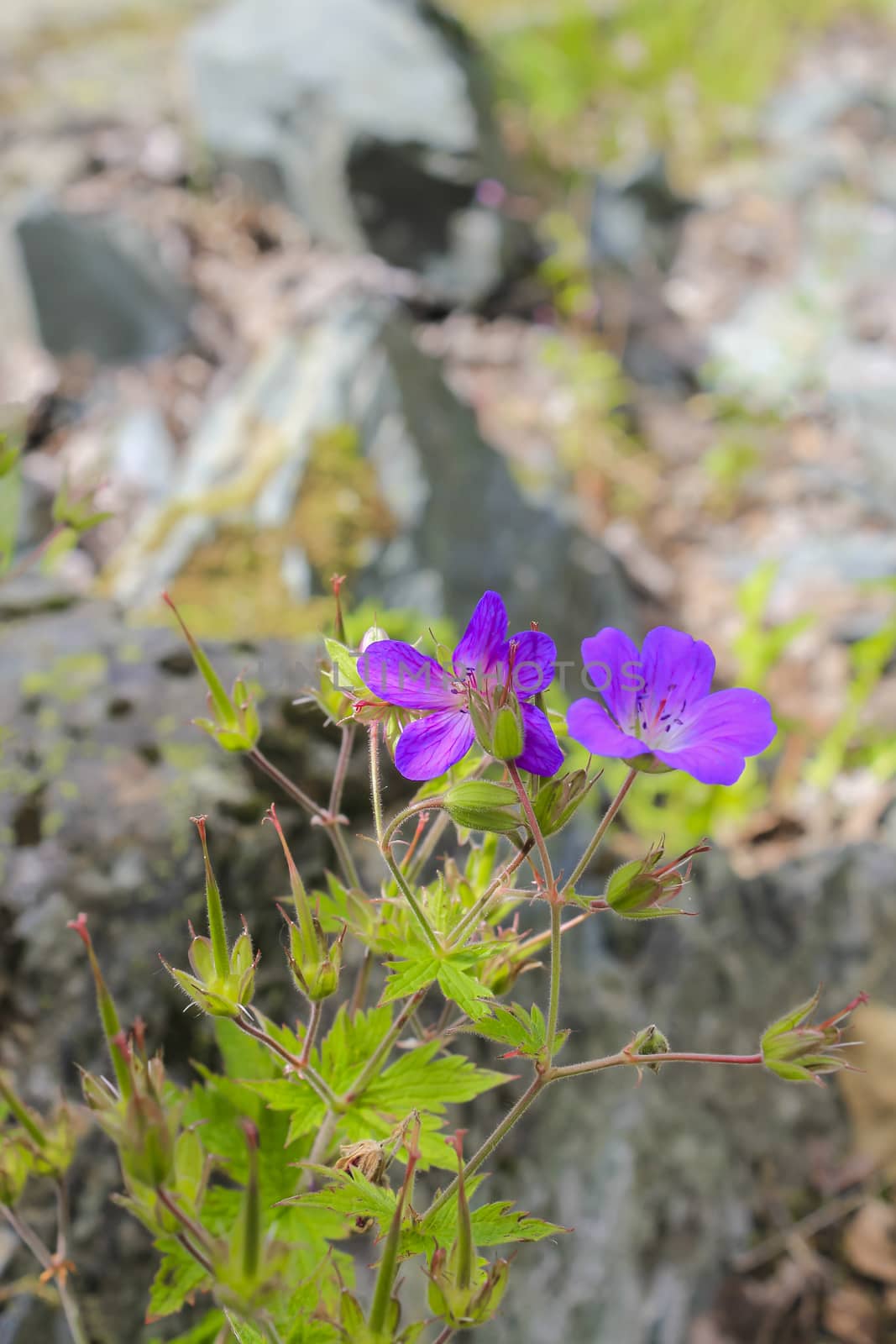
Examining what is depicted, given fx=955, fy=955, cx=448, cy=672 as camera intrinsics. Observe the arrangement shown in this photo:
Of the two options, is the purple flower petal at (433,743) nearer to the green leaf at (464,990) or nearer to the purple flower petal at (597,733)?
the purple flower petal at (597,733)

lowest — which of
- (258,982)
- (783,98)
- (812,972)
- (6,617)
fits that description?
(812,972)

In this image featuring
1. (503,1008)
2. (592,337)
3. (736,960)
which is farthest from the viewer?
(592,337)

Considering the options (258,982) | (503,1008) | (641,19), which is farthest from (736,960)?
(641,19)

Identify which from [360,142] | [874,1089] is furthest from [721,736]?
[360,142]

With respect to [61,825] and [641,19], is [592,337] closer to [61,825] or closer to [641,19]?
[641,19]

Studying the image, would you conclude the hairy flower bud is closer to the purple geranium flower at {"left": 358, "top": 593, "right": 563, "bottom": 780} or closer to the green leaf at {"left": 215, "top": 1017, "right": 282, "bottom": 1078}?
the purple geranium flower at {"left": 358, "top": 593, "right": 563, "bottom": 780}

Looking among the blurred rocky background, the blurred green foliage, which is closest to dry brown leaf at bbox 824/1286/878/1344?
the blurred rocky background
